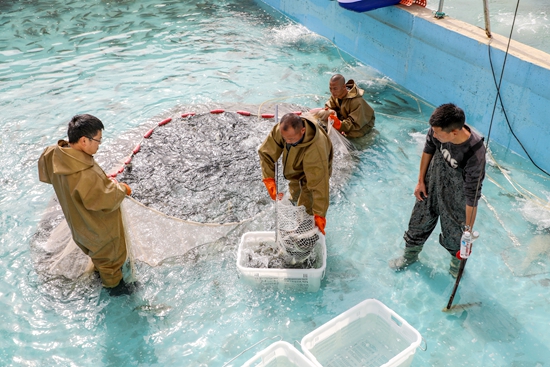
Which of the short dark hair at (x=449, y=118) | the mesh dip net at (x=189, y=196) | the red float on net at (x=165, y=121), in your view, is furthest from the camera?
the red float on net at (x=165, y=121)

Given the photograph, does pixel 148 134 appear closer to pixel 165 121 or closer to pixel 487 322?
pixel 165 121

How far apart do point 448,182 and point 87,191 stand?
2739 mm

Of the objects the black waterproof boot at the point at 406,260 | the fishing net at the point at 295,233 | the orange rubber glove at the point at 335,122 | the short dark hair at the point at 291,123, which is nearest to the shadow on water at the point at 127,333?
the fishing net at the point at 295,233

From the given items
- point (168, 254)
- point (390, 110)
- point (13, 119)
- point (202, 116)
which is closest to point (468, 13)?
point (390, 110)

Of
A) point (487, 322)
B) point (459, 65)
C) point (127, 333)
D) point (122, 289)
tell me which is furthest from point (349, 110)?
point (127, 333)

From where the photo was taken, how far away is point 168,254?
428 centimetres

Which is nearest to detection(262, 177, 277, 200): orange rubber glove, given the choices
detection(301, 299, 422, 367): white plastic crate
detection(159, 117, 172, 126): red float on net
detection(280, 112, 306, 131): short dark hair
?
detection(280, 112, 306, 131): short dark hair

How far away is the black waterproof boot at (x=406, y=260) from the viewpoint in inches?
164

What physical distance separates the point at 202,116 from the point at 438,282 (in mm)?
3959

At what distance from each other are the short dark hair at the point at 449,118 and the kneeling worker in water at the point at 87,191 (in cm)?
238

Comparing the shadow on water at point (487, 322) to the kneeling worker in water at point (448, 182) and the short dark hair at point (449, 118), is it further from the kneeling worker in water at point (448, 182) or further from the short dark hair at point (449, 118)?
the short dark hair at point (449, 118)

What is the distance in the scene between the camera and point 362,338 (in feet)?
11.5

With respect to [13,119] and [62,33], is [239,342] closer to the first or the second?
[13,119]

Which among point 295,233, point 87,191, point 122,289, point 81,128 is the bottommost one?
point 122,289
